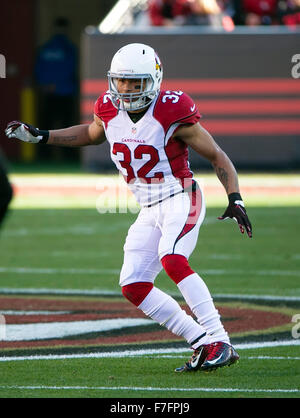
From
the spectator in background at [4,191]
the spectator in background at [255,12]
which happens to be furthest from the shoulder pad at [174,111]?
the spectator in background at [255,12]

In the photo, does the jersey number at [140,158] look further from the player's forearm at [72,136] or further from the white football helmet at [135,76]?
the player's forearm at [72,136]

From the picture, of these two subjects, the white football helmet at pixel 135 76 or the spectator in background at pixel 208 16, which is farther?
the spectator in background at pixel 208 16

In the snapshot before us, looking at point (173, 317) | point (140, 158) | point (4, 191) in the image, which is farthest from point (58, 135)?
point (4, 191)

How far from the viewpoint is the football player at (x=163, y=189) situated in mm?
5391

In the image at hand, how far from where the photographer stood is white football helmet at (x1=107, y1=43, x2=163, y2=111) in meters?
5.47

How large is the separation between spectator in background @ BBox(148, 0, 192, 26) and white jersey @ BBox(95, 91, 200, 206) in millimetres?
13754

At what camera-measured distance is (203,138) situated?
5.50m

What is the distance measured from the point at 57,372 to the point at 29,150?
18261 mm

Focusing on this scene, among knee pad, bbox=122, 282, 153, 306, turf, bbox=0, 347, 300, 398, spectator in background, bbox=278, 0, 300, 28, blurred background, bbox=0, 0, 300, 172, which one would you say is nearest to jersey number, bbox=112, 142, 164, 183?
knee pad, bbox=122, 282, 153, 306

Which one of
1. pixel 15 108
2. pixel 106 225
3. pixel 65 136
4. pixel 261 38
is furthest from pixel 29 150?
pixel 65 136

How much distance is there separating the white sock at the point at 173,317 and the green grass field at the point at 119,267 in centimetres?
19

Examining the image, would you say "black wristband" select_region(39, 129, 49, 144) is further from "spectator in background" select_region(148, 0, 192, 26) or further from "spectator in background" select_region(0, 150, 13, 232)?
"spectator in background" select_region(148, 0, 192, 26)

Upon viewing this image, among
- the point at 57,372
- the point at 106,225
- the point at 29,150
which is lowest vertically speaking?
the point at 29,150
